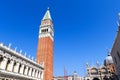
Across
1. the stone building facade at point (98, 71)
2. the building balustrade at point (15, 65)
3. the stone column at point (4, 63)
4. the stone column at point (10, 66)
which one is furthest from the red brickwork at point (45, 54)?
the stone column at point (4, 63)

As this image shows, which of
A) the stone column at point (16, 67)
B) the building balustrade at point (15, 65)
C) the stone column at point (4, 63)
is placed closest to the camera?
the stone column at point (4, 63)

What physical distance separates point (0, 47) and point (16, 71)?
315 inches

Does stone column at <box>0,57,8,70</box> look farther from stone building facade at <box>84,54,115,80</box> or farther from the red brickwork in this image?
stone building facade at <box>84,54,115,80</box>

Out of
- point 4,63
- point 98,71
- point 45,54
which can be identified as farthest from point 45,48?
point 4,63

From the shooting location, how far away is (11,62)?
3109cm

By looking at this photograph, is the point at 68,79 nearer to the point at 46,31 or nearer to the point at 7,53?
the point at 46,31

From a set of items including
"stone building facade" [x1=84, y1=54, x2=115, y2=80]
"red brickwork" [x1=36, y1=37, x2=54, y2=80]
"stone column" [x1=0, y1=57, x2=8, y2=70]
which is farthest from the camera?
"stone building facade" [x1=84, y1=54, x2=115, y2=80]

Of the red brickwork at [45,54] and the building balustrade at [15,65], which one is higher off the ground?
the red brickwork at [45,54]

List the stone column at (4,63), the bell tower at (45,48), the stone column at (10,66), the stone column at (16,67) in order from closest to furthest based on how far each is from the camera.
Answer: the stone column at (4,63) → the stone column at (10,66) → the stone column at (16,67) → the bell tower at (45,48)

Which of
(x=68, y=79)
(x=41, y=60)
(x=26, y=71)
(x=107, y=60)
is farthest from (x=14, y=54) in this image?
(x=68, y=79)

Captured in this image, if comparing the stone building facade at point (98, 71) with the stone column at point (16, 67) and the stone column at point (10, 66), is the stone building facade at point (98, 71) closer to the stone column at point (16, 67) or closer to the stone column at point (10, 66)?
the stone column at point (16, 67)

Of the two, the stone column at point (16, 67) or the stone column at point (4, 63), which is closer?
the stone column at point (4, 63)

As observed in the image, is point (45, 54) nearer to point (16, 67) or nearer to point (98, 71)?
point (16, 67)

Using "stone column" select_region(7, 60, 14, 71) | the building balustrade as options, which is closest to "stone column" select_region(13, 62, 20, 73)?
the building balustrade
